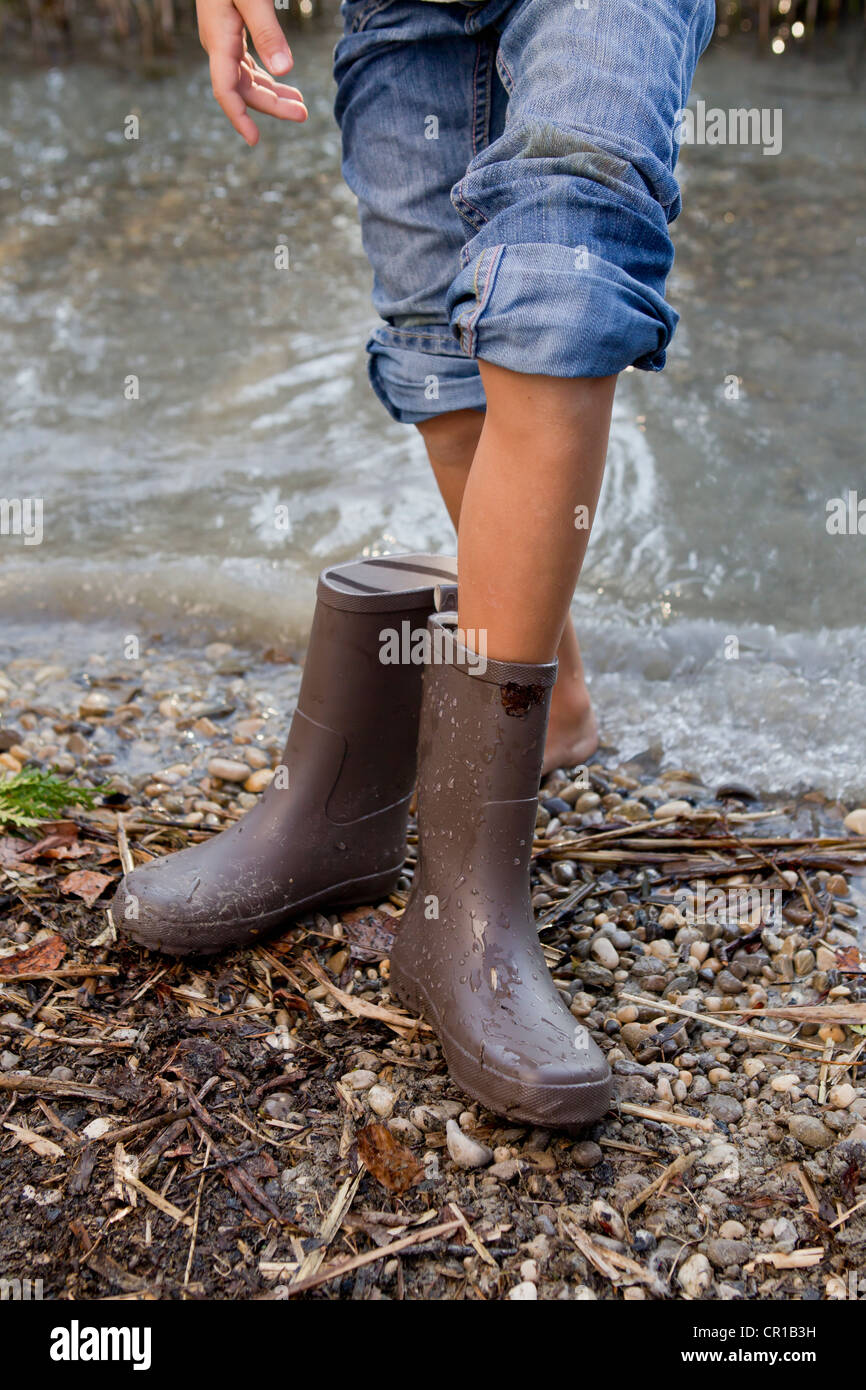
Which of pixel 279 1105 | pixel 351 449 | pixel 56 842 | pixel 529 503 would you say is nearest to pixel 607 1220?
pixel 279 1105

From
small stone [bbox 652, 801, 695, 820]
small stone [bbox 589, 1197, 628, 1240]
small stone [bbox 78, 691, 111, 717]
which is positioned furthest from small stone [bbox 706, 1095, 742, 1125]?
small stone [bbox 78, 691, 111, 717]

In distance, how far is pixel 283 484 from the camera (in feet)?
10.7

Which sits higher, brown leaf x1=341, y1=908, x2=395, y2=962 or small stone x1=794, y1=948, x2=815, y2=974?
brown leaf x1=341, y1=908, x2=395, y2=962

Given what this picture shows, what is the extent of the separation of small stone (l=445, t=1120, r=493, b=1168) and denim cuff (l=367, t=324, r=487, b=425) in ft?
3.33

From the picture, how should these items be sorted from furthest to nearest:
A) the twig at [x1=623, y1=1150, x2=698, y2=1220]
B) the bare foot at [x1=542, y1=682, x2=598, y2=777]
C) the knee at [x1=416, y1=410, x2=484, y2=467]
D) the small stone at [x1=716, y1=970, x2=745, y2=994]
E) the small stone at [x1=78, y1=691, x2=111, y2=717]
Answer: the small stone at [x1=78, y1=691, x2=111, y2=717] < the bare foot at [x1=542, y1=682, x2=598, y2=777] < the knee at [x1=416, y1=410, x2=484, y2=467] < the small stone at [x1=716, y1=970, x2=745, y2=994] < the twig at [x1=623, y1=1150, x2=698, y2=1220]

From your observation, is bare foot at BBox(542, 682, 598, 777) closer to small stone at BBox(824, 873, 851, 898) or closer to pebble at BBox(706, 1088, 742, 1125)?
small stone at BBox(824, 873, 851, 898)

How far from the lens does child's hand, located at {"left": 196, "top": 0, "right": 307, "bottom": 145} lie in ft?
4.26

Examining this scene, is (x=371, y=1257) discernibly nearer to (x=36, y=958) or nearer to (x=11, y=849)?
(x=36, y=958)

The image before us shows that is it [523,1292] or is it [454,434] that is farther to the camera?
[454,434]

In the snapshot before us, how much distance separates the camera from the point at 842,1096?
133 cm

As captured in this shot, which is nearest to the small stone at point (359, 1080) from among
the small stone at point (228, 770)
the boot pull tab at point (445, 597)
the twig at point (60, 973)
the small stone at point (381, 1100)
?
the small stone at point (381, 1100)

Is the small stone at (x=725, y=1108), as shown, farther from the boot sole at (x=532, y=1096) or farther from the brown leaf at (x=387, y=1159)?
the brown leaf at (x=387, y=1159)

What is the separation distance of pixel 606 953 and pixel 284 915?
0.47m
